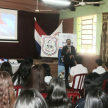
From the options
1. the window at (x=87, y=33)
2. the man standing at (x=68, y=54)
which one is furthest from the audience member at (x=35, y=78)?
the window at (x=87, y=33)

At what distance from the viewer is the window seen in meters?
7.33

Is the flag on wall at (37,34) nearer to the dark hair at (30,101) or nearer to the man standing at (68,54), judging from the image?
the man standing at (68,54)

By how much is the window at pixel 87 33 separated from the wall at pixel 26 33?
5.21ft

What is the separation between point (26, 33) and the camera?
8.58 meters

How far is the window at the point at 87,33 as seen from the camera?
7.33 metres

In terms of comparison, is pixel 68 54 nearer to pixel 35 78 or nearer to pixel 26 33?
pixel 26 33

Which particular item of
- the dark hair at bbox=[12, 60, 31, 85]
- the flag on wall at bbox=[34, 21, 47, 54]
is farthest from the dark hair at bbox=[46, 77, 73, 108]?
the flag on wall at bbox=[34, 21, 47, 54]

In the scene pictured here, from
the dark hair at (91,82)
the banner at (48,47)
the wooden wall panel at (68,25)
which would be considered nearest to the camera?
the dark hair at (91,82)

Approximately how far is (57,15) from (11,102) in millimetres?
7875

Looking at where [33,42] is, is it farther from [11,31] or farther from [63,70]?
[63,70]

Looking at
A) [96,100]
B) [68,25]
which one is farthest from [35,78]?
[68,25]

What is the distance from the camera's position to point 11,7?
797 cm

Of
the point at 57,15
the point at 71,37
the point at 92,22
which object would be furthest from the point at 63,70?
the point at 57,15

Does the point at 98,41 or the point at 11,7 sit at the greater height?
the point at 11,7
